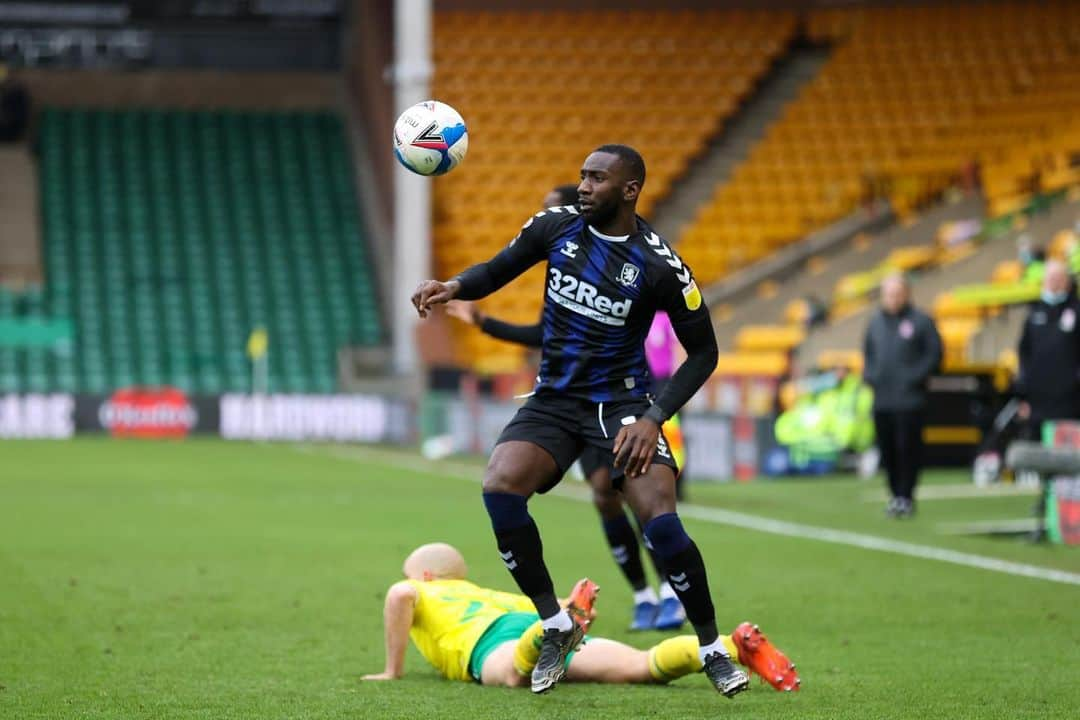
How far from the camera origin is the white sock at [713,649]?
6672mm

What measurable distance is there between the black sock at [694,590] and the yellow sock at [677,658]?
0.09m

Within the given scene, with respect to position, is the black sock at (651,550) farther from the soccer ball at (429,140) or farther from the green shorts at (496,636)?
the soccer ball at (429,140)

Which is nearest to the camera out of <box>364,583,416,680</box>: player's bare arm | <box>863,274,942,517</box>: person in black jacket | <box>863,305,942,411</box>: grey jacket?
<box>364,583,416,680</box>: player's bare arm

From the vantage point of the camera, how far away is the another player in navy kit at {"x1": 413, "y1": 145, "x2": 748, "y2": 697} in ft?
22.4

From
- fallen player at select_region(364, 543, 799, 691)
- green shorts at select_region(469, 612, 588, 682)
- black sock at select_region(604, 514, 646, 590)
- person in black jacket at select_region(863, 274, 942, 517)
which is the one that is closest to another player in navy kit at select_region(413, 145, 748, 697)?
fallen player at select_region(364, 543, 799, 691)

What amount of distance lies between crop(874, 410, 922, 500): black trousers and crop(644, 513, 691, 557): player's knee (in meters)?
9.01

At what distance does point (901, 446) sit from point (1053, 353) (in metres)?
1.44

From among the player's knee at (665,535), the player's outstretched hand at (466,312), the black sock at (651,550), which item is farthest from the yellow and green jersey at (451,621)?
the player's outstretched hand at (466,312)

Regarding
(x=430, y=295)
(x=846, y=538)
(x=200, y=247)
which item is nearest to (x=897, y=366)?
Answer: (x=846, y=538)

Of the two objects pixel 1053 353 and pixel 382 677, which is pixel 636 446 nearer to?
pixel 382 677

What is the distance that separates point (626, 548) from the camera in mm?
8883

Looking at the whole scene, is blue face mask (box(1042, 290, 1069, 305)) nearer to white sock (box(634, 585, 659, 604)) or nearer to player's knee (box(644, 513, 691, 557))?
white sock (box(634, 585, 659, 604))

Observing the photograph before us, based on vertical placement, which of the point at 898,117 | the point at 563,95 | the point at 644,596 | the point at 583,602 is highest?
the point at 563,95

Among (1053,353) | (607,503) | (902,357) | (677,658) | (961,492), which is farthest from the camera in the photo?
(961,492)
